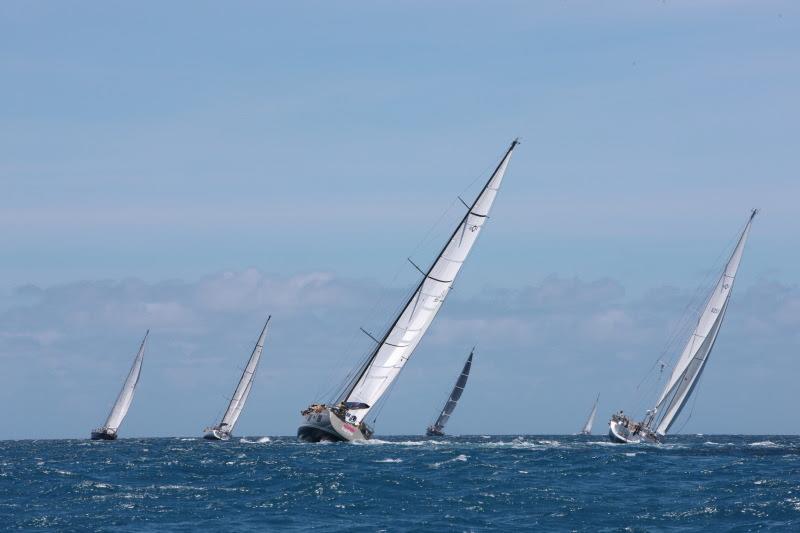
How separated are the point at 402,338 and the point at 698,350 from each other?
99.7 feet

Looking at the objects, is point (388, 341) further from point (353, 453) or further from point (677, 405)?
point (677, 405)

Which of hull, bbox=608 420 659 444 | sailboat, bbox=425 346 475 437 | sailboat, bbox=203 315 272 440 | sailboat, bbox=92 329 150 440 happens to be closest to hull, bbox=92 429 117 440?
sailboat, bbox=92 329 150 440

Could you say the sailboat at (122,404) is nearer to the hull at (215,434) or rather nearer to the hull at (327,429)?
the hull at (215,434)

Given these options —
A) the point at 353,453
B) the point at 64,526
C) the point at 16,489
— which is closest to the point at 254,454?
the point at 353,453

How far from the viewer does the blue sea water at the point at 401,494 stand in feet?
121

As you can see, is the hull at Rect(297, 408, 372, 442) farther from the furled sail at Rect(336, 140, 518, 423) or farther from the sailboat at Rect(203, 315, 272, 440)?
the sailboat at Rect(203, 315, 272, 440)

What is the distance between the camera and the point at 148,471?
178 feet

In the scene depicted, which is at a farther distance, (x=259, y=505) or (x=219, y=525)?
(x=259, y=505)

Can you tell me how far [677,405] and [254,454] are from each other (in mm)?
42359

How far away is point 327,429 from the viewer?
75.9 metres

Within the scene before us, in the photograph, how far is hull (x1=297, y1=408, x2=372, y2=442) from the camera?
75.6 m

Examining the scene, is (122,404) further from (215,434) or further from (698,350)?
(698,350)

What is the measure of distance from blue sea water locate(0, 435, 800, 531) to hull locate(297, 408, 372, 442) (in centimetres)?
1254

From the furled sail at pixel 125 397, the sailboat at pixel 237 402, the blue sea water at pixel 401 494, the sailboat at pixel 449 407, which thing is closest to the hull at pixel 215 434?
the sailboat at pixel 237 402
